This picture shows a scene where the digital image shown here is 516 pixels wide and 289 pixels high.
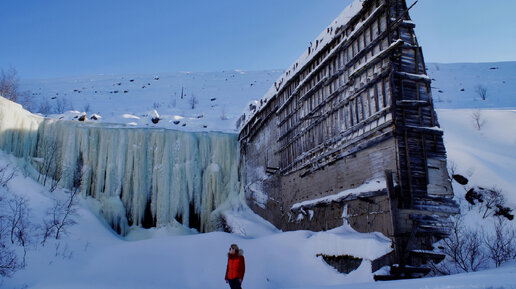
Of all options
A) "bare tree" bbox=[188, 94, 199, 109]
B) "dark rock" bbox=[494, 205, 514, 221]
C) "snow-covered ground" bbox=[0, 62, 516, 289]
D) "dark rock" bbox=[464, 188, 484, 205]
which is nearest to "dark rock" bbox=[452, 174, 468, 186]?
"snow-covered ground" bbox=[0, 62, 516, 289]

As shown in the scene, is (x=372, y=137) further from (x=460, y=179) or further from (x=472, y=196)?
(x=460, y=179)

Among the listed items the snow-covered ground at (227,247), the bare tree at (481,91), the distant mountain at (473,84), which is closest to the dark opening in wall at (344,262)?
the snow-covered ground at (227,247)

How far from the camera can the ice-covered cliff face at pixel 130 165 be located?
51.1 ft

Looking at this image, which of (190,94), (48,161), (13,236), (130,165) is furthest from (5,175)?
(190,94)

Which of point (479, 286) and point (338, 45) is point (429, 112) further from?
point (479, 286)

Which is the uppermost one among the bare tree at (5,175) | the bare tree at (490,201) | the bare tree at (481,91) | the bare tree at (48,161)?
the bare tree at (481,91)

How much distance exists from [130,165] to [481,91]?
34583mm

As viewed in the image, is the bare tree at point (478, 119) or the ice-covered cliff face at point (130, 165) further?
the bare tree at point (478, 119)

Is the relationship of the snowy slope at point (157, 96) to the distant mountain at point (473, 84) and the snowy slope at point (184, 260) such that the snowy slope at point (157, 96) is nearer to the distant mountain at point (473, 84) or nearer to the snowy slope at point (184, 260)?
the snowy slope at point (184, 260)

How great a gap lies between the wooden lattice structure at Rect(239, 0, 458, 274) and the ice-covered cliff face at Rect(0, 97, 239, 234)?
21.1 feet

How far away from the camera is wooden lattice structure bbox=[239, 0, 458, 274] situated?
7020 millimetres

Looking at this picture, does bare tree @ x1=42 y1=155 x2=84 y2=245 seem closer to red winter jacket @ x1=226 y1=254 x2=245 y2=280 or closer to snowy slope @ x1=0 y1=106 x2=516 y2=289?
snowy slope @ x1=0 y1=106 x2=516 y2=289

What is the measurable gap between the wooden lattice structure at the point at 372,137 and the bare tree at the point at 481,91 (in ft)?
100

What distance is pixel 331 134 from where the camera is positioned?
9.67m
